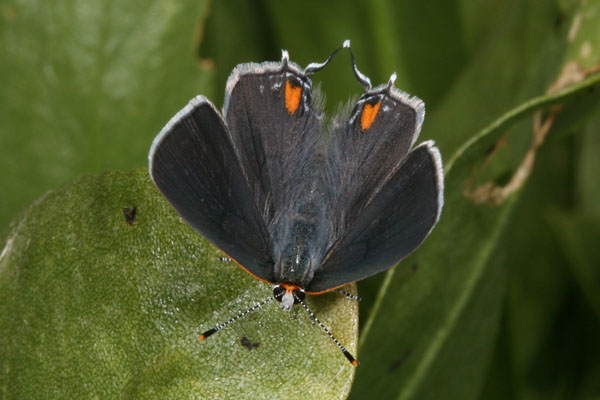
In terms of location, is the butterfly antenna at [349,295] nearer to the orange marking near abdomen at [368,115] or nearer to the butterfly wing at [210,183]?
the butterfly wing at [210,183]

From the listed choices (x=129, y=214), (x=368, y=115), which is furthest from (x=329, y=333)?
(x=368, y=115)

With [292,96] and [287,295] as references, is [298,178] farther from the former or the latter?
[287,295]

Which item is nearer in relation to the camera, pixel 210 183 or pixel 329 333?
pixel 329 333

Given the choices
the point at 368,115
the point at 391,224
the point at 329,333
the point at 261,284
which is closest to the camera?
the point at 329,333

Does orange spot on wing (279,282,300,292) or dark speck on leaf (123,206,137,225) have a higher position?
dark speck on leaf (123,206,137,225)

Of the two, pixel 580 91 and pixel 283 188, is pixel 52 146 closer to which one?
pixel 283 188

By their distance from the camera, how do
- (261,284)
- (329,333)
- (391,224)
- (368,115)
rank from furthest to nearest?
(368,115)
(391,224)
(261,284)
(329,333)

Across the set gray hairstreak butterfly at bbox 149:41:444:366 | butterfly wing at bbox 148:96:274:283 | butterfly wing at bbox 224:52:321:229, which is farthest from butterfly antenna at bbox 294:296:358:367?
butterfly wing at bbox 224:52:321:229

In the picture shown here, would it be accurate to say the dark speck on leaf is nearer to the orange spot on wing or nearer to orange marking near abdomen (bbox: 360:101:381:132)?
the orange spot on wing

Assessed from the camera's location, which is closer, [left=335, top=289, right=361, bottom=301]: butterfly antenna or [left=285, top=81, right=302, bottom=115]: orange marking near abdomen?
[left=335, top=289, right=361, bottom=301]: butterfly antenna
